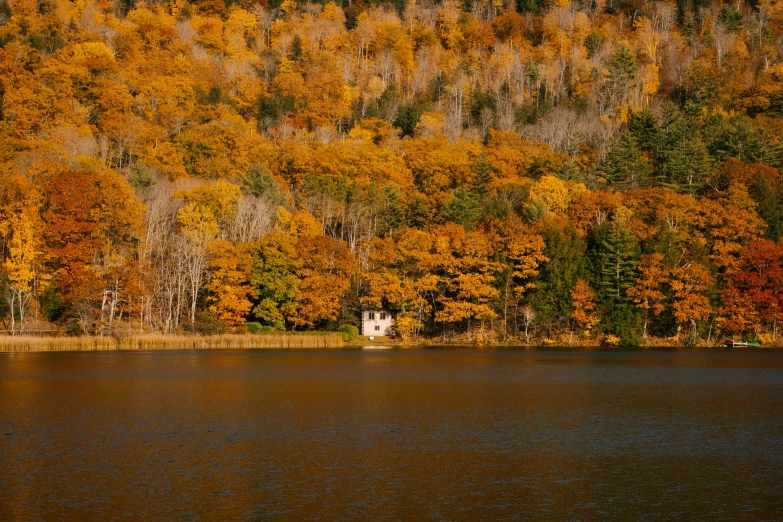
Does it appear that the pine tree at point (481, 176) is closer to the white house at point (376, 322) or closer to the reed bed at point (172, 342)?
the white house at point (376, 322)

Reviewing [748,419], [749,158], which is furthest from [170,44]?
[748,419]

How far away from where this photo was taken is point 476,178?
110 metres

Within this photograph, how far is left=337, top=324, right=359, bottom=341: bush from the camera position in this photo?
8394 centimetres

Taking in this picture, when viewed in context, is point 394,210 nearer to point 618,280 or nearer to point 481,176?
point 481,176

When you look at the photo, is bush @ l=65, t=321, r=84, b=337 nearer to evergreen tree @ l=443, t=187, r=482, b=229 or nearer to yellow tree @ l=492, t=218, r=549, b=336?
yellow tree @ l=492, t=218, r=549, b=336

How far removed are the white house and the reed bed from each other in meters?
6.08

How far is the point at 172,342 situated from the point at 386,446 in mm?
49408

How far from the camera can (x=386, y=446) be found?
2700 cm

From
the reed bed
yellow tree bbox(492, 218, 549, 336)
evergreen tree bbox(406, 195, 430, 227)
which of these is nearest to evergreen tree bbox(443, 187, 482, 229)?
evergreen tree bbox(406, 195, 430, 227)

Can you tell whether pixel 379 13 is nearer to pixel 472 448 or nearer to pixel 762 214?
pixel 762 214

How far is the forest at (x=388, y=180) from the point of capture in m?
81.2

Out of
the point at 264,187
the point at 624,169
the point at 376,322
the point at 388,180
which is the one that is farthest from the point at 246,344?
the point at 624,169

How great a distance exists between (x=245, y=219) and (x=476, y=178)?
108 ft

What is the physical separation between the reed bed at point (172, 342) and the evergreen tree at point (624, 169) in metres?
45.2
